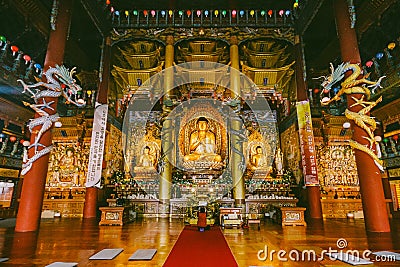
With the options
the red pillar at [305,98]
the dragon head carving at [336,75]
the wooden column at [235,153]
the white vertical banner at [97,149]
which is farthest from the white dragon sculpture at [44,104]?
the red pillar at [305,98]

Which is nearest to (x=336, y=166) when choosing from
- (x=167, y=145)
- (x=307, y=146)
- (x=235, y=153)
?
(x=307, y=146)

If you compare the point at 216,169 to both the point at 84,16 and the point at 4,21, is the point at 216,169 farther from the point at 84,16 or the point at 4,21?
the point at 4,21

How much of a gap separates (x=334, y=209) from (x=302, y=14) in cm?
705

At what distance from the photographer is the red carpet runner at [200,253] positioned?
2.71m

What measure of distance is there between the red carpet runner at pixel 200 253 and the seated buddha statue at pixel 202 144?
224 inches

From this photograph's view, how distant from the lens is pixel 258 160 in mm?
10305

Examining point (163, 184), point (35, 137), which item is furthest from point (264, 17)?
point (35, 137)

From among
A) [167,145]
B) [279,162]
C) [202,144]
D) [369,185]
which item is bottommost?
[369,185]

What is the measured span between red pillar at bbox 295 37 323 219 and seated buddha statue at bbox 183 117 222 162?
366 cm

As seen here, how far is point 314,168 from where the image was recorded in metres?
7.68

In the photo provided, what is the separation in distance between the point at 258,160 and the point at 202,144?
245cm

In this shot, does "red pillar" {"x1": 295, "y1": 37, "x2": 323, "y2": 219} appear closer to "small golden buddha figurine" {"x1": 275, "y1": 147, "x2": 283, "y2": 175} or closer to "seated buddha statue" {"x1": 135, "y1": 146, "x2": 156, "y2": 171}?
"small golden buddha figurine" {"x1": 275, "y1": 147, "x2": 283, "y2": 175}

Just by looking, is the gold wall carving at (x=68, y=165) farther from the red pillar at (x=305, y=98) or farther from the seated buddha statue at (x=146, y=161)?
the red pillar at (x=305, y=98)

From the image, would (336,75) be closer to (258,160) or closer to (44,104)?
(258,160)
